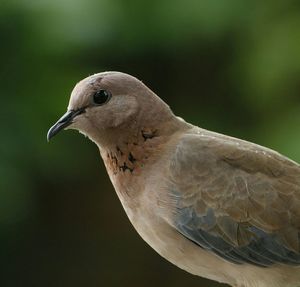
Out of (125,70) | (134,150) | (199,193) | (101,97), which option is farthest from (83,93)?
(125,70)

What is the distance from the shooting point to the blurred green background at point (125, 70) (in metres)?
3.32

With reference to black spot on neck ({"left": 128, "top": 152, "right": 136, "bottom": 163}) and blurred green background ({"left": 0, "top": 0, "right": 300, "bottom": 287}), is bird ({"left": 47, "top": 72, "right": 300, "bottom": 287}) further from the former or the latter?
blurred green background ({"left": 0, "top": 0, "right": 300, "bottom": 287})

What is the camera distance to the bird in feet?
6.63

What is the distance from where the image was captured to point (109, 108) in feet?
6.72

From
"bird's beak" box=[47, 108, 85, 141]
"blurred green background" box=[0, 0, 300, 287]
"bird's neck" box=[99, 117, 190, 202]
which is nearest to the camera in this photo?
"bird's beak" box=[47, 108, 85, 141]

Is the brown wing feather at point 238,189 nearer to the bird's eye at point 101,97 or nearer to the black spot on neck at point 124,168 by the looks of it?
the black spot on neck at point 124,168

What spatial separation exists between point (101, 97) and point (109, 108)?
0.11 ft

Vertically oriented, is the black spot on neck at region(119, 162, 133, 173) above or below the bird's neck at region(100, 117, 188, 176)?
below

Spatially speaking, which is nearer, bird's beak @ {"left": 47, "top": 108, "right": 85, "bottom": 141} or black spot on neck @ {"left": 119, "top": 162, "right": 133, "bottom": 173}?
bird's beak @ {"left": 47, "top": 108, "right": 85, "bottom": 141}

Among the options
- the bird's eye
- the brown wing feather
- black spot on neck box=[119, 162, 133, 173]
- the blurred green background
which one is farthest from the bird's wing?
the blurred green background

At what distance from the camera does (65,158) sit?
3.45 metres

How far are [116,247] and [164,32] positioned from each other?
1.12m

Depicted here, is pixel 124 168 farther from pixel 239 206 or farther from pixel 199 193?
pixel 239 206

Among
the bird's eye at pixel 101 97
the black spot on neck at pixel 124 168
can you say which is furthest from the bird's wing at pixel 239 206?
the bird's eye at pixel 101 97
